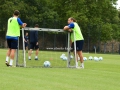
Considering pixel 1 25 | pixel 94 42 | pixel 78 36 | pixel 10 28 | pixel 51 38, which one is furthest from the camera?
pixel 1 25

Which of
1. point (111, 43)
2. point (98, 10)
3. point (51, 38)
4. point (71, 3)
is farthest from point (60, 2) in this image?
point (51, 38)

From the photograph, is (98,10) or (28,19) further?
(98,10)

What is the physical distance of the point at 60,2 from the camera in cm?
5466

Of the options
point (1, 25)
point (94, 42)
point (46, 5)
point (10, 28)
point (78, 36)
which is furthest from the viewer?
point (46, 5)

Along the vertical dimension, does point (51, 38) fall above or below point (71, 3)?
below

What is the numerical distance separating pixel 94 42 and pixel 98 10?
400 inches

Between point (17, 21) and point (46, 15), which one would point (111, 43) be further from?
point (17, 21)

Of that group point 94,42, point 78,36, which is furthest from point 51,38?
point 78,36

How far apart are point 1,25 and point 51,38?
37.8 ft

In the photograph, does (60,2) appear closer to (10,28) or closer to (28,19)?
(28,19)

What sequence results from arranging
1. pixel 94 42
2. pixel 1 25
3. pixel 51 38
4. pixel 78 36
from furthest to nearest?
pixel 1 25 → pixel 94 42 → pixel 51 38 → pixel 78 36

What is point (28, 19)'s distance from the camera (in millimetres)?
50594

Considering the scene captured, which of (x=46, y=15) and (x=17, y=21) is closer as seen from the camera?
(x=17, y=21)

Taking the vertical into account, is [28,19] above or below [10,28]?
above
